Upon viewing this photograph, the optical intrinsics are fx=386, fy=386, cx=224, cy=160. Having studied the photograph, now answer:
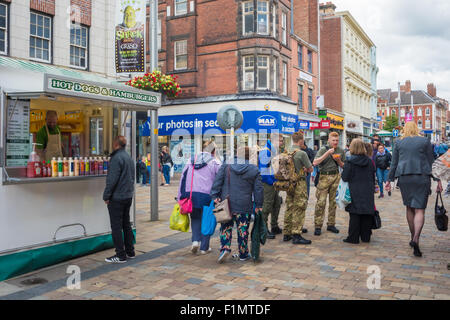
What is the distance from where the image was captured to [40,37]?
11.9 meters

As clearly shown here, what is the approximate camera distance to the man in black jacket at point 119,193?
18.6 ft

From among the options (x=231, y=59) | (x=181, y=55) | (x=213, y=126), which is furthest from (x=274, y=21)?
(x=213, y=126)

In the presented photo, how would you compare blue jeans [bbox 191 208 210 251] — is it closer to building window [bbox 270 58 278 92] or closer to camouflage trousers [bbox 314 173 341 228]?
camouflage trousers [bbox 314 173 341 228]

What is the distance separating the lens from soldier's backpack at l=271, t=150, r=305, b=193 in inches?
265

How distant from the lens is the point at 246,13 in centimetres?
2469

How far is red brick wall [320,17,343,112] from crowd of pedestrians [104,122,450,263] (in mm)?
30935

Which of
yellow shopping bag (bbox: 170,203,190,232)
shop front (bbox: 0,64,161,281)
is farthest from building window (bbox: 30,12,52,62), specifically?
yellow shopping bag (bbox: 170,203,190,232)

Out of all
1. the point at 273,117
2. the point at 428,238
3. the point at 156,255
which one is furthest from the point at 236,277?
the point at 273,117

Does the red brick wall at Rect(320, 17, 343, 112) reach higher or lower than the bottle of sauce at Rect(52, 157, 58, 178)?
higher

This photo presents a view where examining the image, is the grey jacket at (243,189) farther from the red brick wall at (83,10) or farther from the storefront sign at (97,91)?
the red brick wall at (83,10)

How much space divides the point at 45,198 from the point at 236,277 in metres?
2.96

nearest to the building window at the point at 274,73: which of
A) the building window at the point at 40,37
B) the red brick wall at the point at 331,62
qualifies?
the red brick wall at the point at 331,62

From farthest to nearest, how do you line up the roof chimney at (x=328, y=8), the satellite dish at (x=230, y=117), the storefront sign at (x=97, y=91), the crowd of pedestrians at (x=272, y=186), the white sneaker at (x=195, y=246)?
the roof chimney at (x=328, y=8), the satellite dish at (x=230, y=117), the white sneaker at (x=195, y=246), the crowd of pedestrians at (x=272, y=186), the storefront sign at (x=97, y=91)
